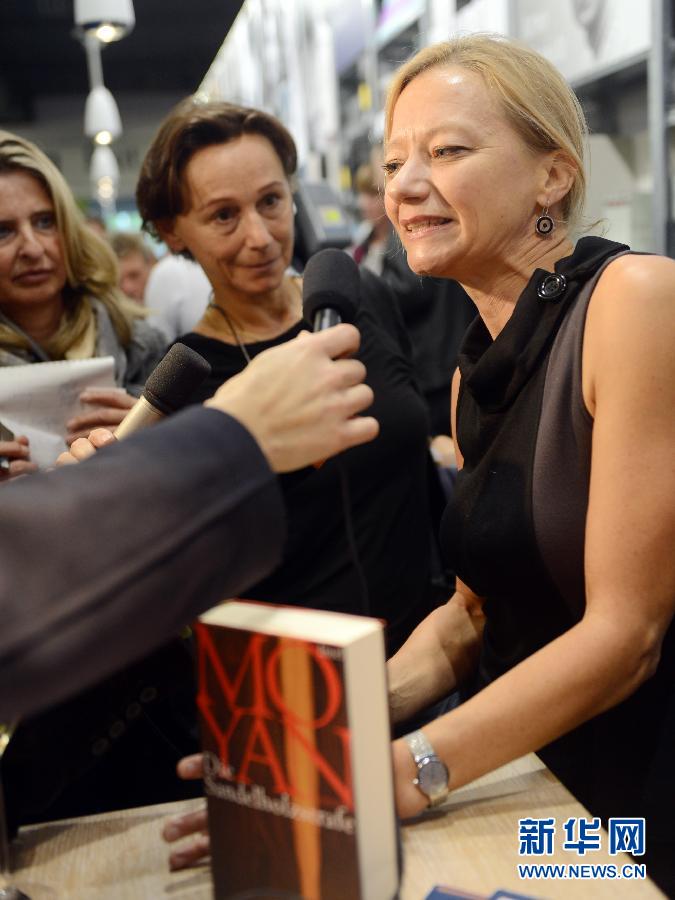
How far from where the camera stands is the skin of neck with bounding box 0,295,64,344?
7.16 feet

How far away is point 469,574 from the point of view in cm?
141

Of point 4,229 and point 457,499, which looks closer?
point 457,499

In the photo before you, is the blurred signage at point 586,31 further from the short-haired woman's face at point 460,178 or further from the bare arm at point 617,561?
the bare arm at point 617,561

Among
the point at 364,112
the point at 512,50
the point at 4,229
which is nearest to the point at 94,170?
the point at 364,112

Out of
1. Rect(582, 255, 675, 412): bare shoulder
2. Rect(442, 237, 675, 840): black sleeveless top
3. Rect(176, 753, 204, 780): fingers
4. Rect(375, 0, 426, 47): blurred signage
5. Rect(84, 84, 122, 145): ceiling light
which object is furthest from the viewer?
Rect(84, 84, 122, 145): ceiling light

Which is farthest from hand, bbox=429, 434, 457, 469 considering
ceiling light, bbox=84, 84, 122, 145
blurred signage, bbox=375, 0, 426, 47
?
ceiling light, bbox=84, 84, 122, 145

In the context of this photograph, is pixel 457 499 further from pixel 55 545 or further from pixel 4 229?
pixel 4 229

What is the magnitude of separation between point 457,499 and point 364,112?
4.64 meters

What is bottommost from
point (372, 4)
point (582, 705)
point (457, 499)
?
point (582, 705)

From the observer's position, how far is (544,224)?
141 centimetres

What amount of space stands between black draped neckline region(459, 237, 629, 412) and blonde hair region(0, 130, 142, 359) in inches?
44.6

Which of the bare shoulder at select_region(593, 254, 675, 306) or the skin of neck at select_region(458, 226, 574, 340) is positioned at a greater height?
the skin of neck at select_region(458, 226, 574, 340)

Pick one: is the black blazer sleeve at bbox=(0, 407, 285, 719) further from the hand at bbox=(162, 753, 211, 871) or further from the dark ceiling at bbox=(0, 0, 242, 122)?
the dark ceiling at bbox=(0, 0, 242, 122)

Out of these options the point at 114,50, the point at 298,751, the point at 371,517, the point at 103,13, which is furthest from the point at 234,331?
the point at 114,50
